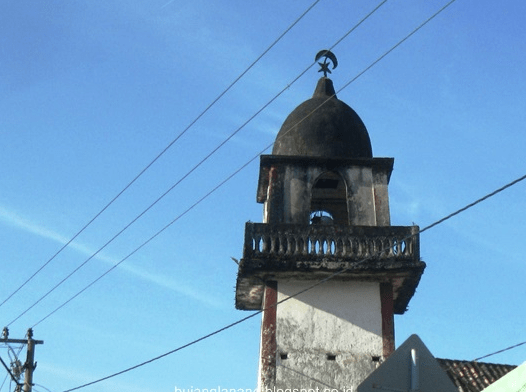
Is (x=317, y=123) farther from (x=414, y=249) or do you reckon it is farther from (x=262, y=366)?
(x=262, y=366)

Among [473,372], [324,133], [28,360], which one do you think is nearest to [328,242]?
[324,133]

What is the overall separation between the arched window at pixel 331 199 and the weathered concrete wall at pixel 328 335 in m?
2.54

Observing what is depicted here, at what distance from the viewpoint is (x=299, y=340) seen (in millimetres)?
16359

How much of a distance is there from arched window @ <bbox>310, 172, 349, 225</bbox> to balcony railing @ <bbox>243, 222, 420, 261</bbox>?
2.02 m

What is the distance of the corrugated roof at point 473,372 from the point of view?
1897cm

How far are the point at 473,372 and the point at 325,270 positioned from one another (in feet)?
17.2

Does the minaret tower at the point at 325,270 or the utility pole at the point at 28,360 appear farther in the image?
the utility pole at the point at 28,360

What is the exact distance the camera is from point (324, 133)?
1828 centimetres

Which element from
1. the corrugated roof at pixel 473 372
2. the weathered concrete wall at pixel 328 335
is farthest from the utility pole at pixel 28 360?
the corrugated roof at pixel 473 372

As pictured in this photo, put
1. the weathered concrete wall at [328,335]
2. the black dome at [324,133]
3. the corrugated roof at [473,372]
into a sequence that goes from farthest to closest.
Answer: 1. the corrugated roof at [473,372]
2. the black dome at [324,133]
3. the weathered concrete wall at [328,335]

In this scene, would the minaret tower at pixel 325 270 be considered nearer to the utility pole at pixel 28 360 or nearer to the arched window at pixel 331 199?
the arched window at pixel 331 199

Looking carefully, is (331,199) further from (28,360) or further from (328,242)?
(28,360)

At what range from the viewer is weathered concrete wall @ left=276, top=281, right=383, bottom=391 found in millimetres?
16016

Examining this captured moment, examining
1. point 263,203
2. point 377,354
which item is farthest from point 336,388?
point 263,203
